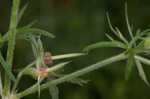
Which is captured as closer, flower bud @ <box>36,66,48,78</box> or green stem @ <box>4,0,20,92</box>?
green stem @ <box>4,0,20,92</box>

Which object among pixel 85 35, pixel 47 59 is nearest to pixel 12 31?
pixel 47 59

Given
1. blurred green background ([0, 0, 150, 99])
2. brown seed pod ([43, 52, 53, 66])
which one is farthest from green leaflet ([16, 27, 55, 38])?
blurred green background ([0, 0, 150, 99])

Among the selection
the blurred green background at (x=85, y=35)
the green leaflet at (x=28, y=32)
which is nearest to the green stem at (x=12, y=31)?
the green leaflet at (x=28, y=32)

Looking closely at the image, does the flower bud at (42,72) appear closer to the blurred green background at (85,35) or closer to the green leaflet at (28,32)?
the green leaflet at (28,32)

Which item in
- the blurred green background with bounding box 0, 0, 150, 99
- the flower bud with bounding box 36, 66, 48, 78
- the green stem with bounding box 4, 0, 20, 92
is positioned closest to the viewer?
the green stem with bounding box 4, 0, 20, 92

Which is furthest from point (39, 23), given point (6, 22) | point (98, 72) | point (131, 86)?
point (131, 86)

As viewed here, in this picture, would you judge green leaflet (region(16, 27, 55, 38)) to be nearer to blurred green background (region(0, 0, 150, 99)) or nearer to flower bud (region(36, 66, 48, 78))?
flower bud (region(36, 66, 48, 78))

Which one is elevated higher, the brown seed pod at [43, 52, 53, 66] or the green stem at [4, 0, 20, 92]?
the green stem at [4, 0, 20, 92]

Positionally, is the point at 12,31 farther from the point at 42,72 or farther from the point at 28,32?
the point at 42,72
